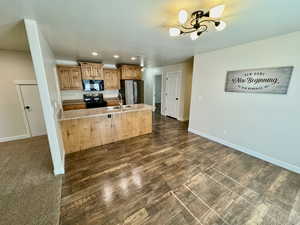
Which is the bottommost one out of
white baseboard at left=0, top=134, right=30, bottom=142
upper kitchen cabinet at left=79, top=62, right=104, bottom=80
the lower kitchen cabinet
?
white baseboard at left=0, top=134, right=30, bottom=142

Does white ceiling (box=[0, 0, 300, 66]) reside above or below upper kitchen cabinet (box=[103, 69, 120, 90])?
above

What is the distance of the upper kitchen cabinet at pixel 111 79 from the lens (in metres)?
5.15

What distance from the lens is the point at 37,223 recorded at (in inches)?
55.4

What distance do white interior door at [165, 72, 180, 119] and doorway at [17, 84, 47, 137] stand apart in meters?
4.81

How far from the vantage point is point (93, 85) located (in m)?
4.96

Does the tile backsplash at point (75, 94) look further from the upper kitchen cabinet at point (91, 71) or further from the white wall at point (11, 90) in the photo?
the white wall at point (11, 90)

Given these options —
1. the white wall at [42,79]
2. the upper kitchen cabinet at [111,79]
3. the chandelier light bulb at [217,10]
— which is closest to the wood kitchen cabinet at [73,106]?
the upper kitchen cabinet at [111,79]

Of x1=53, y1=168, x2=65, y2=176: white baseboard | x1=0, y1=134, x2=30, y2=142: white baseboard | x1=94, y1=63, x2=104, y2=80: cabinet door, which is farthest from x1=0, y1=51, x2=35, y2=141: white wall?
x1=53, y1=168, x2=65, y2=176: white baseboard

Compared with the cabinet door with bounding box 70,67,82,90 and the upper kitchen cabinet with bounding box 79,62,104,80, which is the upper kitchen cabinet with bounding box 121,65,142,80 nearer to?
the upper kitchen cabinet with bounding box 79,62,104,80

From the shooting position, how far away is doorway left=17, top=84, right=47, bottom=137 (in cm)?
350

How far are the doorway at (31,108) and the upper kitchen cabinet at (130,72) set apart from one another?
3.00m

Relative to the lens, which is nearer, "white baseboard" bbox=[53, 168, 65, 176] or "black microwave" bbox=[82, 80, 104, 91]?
"white baseboard" bbox=[53, 168, 65, 176]

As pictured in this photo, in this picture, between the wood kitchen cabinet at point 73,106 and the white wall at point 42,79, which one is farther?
the wood kitchen cabinet at point 73,106

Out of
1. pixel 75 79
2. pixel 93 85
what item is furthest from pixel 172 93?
pixel 75 79
